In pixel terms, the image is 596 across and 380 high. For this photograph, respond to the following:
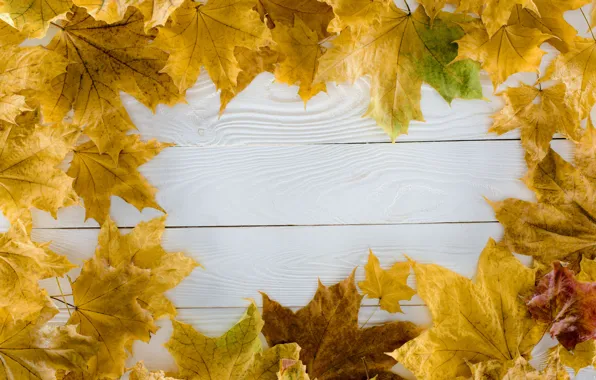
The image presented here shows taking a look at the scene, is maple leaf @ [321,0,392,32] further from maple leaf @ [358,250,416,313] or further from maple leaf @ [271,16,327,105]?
maple leaf @ [358,250,416,313]

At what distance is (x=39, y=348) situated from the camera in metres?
0.83

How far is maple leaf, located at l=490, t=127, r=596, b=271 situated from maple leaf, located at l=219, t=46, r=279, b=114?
51 cm

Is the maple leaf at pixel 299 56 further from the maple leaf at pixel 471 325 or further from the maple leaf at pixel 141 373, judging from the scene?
the maple leaf at pixel 141 373

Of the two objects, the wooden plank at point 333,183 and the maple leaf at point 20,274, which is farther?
the wooden plank at point 333,183

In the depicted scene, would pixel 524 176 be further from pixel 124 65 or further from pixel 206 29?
pixel 124 65

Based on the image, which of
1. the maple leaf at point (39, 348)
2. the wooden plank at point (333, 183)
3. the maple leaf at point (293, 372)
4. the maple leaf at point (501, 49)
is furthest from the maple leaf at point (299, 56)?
the maple leaf at point (39, 348)

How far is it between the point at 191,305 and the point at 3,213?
36 cm

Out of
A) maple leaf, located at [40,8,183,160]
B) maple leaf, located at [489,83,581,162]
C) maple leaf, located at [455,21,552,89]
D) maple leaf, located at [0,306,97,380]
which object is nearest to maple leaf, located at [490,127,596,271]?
maple leaf, located at [489,83,581,162]

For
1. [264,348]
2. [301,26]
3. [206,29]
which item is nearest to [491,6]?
[301,26]

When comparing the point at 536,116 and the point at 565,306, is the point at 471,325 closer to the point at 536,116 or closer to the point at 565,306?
the point at 565,306

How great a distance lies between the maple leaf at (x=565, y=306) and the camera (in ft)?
2.77

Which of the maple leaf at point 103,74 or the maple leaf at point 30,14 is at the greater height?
the maple leaf at point 30,14

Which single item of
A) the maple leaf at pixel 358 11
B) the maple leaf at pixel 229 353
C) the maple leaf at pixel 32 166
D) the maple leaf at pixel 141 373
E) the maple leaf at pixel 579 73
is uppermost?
the maple leaf at pixel 358 11

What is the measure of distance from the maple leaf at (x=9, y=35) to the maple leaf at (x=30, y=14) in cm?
5
